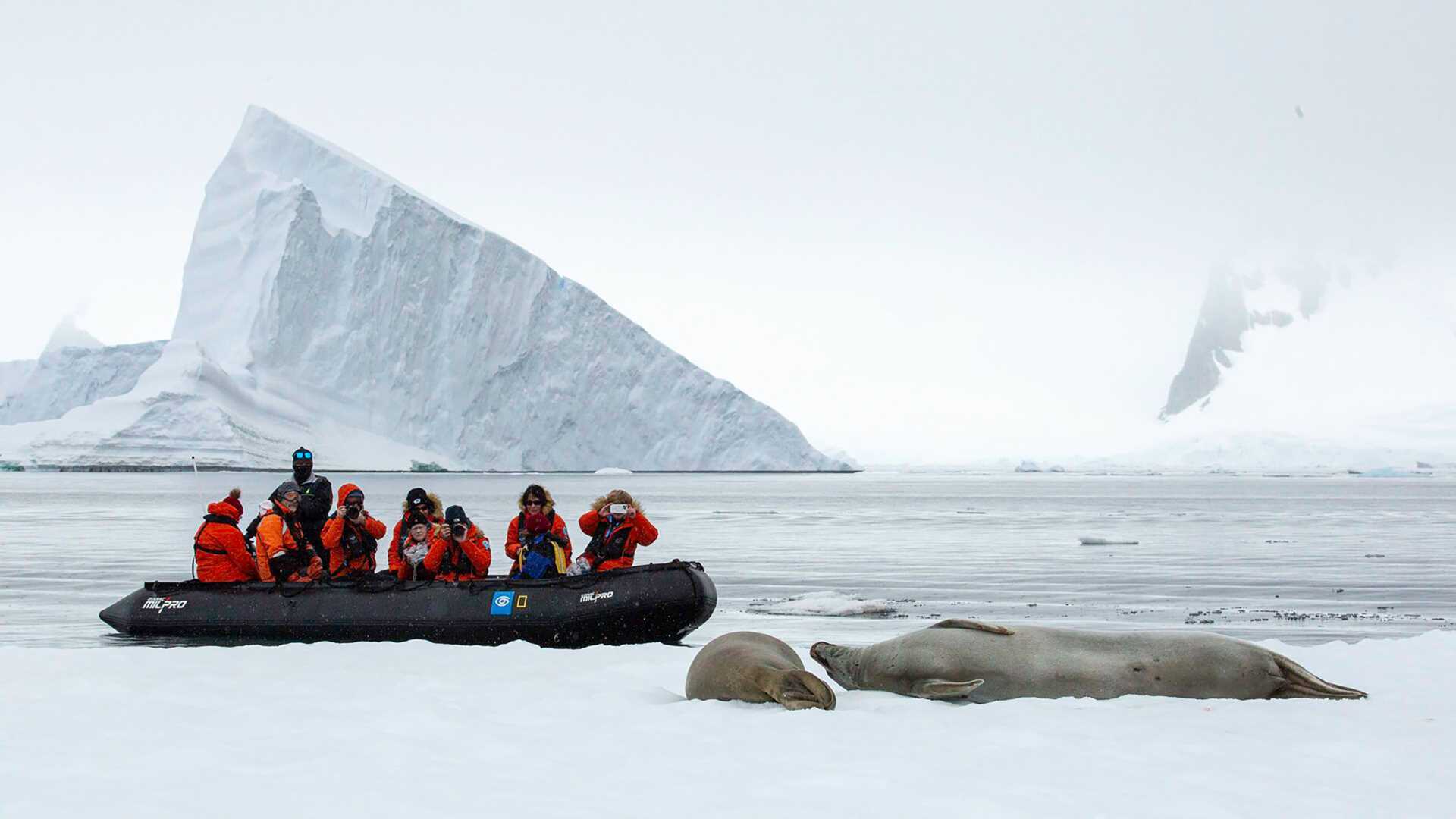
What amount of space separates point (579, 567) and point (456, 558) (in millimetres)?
891

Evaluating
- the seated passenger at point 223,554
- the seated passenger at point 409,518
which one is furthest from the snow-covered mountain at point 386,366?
the seated passenger at point 409,518

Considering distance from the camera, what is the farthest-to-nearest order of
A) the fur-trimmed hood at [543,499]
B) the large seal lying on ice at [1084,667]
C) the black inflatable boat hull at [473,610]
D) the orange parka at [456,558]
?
the orange parka at [456,558] → the black inflatable boat hull at [473,610] → the fur-trimmed hood at [543,499] → the large seal lying on ice at [1084,667]

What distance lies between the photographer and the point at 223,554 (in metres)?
9.23

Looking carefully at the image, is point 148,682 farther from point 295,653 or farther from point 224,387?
point 224,387

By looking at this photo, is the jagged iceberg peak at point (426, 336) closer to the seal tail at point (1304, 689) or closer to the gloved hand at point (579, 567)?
the gloved hand at point (579, 567)

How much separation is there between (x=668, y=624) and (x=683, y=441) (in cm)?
5391

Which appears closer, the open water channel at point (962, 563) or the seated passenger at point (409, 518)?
the seated passenger at point (409, 518)

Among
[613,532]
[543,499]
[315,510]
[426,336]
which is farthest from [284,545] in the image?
[426,336]

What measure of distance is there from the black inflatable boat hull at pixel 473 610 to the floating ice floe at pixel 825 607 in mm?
2159

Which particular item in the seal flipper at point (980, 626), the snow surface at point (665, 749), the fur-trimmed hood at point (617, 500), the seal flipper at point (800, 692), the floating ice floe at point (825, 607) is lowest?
the floating ice floe at point (825, 607)

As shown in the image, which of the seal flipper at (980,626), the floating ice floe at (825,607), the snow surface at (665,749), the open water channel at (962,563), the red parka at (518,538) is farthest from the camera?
the floating ice floe at (825,607)

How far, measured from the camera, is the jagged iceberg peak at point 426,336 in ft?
187


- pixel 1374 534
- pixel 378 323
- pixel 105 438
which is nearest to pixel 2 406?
pixel 105 438

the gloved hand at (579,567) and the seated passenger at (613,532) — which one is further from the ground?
the seated passenger at (613,532)
